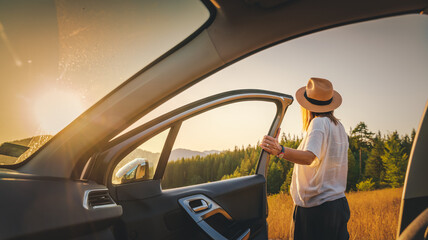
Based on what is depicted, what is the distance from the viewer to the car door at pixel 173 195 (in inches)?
66.0

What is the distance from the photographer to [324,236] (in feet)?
7.18

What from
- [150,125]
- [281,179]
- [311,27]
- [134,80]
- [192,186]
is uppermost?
[311,27]

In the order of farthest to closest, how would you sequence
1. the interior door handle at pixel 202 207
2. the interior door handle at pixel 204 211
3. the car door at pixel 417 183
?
the interior door handle at pixel 202 207 → the interior door handle at pixel 204 211 → the car door at pixel 417 183

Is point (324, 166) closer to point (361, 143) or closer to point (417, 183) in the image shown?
point (417, 183)

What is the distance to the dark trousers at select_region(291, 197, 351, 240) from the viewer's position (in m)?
2.18

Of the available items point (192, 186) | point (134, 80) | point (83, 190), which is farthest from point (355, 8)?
point (192, 186)

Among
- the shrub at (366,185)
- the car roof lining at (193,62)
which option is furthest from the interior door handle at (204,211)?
the shrub at (366,185)

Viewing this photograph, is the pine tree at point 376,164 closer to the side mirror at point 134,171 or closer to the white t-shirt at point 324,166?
the white t-shirt at point 324,166

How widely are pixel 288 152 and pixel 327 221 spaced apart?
0.74m

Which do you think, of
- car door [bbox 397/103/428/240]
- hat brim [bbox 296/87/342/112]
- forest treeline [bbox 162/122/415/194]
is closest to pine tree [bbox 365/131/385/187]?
forest treeline [bbox 162/122/415/194]

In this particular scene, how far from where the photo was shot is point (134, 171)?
181 centimetres

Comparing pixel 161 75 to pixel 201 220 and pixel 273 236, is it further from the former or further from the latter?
pixel 273 236

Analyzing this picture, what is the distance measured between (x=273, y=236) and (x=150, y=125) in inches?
236

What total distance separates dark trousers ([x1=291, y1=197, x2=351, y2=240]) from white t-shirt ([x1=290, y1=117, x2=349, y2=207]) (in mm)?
60
